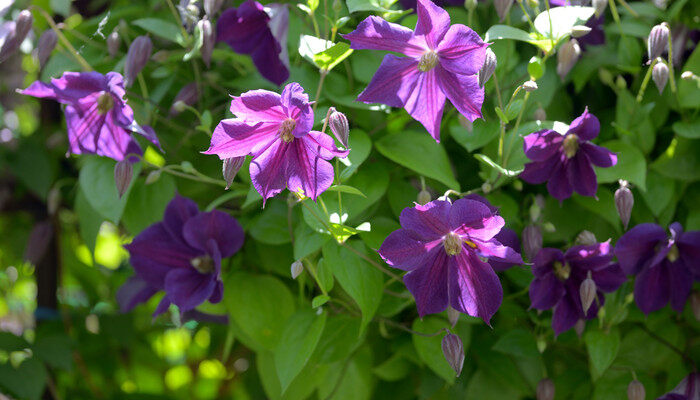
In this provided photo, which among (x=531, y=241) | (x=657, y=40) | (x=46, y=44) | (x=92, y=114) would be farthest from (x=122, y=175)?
(x=657, y=40)

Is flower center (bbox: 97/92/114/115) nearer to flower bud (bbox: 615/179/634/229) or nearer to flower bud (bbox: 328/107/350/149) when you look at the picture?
flower bud (bbox: 328/107/350/149)

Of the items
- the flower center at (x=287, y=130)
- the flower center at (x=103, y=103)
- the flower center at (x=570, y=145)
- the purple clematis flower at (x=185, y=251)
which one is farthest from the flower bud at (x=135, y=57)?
the flower center at (x=570, y=145)

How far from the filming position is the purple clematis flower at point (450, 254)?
1.89 feet

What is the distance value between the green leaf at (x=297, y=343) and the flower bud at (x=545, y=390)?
0.26m

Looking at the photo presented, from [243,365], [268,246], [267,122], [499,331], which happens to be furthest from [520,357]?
[243,365]

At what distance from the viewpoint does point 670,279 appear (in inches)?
29.6

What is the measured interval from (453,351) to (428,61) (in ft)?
0.89

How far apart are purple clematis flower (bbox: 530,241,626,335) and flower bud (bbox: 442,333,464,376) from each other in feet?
0.36

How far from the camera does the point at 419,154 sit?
2.37 feet

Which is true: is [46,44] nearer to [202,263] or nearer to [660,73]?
[202,263]

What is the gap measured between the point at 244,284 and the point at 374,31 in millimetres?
371

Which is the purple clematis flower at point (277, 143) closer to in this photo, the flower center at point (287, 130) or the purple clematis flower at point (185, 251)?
Result: the flower center at point (287, 130)

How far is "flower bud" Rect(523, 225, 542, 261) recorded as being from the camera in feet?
2.32

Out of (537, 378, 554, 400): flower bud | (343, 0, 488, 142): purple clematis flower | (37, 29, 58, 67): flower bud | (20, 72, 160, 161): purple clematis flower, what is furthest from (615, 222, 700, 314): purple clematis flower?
(37, 29, 58, 67): flower bud
